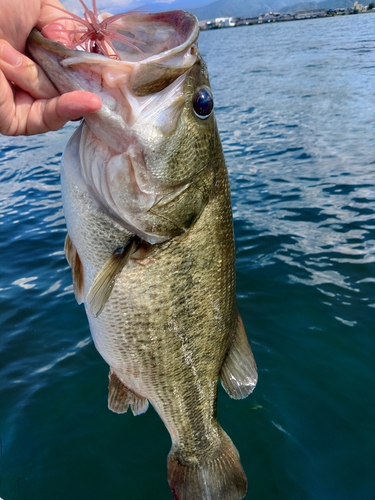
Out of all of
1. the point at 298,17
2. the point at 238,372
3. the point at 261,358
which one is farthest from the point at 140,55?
the point at 298,17

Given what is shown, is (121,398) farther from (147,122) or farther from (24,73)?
(24,73)

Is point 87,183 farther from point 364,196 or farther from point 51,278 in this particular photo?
point 364,196

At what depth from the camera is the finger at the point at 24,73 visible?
1.62 metres

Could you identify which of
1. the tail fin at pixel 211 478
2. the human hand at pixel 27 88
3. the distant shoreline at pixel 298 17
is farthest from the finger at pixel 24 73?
the distant shoreline at pixel 298 17

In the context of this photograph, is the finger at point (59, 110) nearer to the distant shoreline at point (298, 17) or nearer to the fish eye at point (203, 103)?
the fish eye at point (203, 103)

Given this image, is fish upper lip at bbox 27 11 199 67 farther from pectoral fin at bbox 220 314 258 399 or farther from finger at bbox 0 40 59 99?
pectoral fin at bbox 220 314 258 399

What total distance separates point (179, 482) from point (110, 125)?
2.10 metres

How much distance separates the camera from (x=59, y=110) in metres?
1.67

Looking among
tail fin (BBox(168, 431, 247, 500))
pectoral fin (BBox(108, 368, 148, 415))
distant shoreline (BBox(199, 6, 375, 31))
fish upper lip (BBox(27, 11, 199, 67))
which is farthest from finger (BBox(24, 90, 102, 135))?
distant shoreline (BBox(199, 6, 375, 31))

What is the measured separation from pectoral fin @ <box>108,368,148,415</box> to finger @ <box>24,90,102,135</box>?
1431mm

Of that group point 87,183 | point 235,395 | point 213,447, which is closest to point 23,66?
point 87,183

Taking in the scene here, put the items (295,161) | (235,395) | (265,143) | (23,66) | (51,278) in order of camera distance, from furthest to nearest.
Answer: (265,143)
(295,161)
(51,278)
(235,395)
(23,66)

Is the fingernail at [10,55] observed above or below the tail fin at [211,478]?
above

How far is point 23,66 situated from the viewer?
1.66 m
